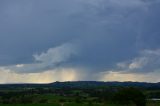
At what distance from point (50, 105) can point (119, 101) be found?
24170mm

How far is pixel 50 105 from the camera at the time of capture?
5044 inches

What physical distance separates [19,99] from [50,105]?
46.9 m

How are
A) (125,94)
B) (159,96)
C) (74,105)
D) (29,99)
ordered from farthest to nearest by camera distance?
(159,96) → (29,99) → (125,94) → (74,105)

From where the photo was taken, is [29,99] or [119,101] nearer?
[119,101]

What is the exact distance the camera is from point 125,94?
13288 centimetres

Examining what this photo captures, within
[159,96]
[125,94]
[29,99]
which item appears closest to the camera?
[125,94]

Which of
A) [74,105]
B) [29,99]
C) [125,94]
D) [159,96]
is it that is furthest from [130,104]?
[159,96]

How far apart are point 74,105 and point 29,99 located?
165ft

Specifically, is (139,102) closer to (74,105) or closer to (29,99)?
Answer: (74,105)

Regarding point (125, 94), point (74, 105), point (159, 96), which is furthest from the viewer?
point (159, 96)

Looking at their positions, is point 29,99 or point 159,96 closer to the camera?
point 29,99

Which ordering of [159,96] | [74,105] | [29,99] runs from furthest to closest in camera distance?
[159,96] → [29,99] → [74,105]

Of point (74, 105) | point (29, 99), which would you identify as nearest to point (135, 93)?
point (74, 105)

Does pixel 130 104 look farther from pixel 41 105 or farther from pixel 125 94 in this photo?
pixel 41 105
